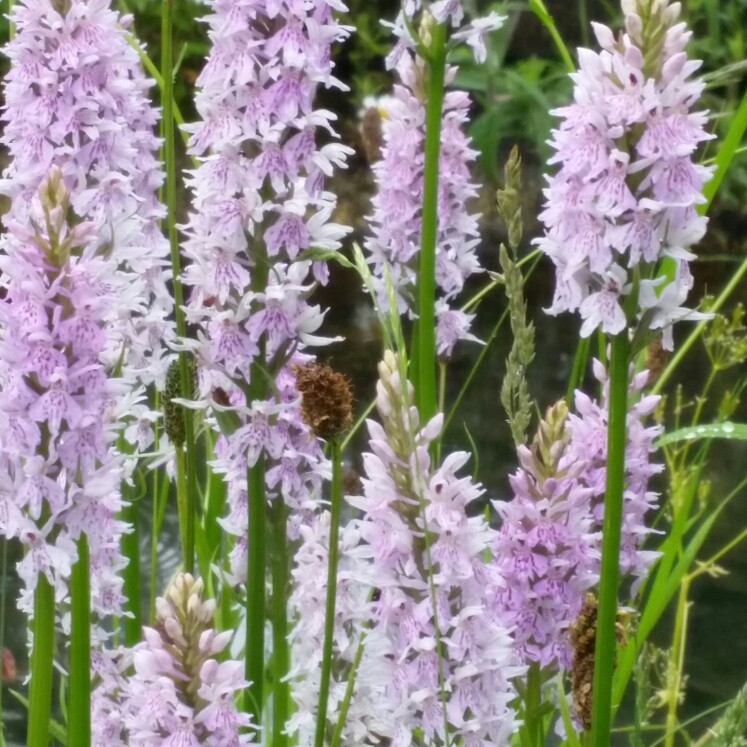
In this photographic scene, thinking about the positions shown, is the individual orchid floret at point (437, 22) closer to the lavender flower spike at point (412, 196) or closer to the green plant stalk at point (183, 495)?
the lavender flower spike at point (412, 196)

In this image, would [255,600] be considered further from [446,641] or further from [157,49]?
[157,49]

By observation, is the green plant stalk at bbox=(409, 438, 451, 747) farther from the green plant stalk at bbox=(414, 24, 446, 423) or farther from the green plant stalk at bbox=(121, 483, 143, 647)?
the green plant stalk at bbox=(121, 483, 143, 647)

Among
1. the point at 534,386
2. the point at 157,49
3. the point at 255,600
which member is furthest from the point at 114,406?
the point at 157,49

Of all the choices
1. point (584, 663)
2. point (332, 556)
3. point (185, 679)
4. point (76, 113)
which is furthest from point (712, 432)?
point (76, 113)

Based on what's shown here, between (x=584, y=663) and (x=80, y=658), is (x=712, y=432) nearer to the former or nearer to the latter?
(x=584, y=663)

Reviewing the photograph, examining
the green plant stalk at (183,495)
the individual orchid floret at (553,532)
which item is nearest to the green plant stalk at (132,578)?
the green plant stalk at (183,495)
